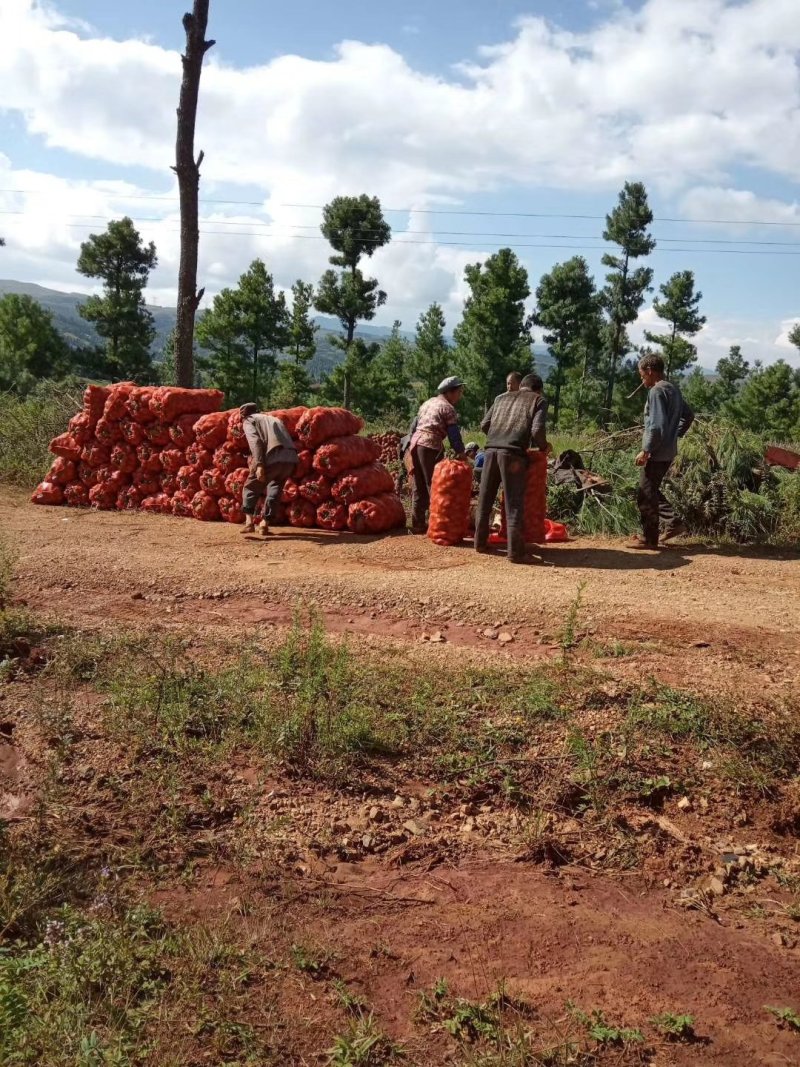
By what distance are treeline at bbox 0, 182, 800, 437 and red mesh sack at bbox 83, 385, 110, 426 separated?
839 inches

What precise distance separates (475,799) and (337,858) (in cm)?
74

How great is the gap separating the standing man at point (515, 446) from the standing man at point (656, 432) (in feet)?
3.55

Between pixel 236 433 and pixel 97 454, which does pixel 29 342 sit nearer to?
pixel 97 454

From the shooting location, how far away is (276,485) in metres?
9.19

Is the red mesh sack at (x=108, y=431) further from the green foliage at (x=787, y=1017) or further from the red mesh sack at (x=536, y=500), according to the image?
the green foliage at (x=787, y=1017)

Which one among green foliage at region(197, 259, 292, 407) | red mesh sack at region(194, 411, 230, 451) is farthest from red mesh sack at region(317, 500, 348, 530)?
green foliage at region(197, 259, 292, 407)

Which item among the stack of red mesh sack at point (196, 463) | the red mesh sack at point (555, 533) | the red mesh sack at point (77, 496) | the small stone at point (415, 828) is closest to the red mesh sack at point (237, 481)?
the stack of red mesh sack at point (196, 463)

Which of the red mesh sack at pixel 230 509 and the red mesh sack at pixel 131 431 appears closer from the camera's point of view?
the red mesh sack at pixel 230 509

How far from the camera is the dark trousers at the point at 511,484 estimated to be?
7.47m

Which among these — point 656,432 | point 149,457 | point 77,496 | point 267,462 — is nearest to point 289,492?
point 267,462

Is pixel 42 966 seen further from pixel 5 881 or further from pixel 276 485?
pixel 276 485

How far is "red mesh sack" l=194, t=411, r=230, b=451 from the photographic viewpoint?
1014 centimetres

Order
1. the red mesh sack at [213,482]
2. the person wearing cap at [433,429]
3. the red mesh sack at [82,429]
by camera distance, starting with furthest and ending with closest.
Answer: the red mesh sack at [82,429], the red mesh sack at [213,482], the person wearing cap at [433,429]

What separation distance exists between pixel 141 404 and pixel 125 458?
30.6 inches
